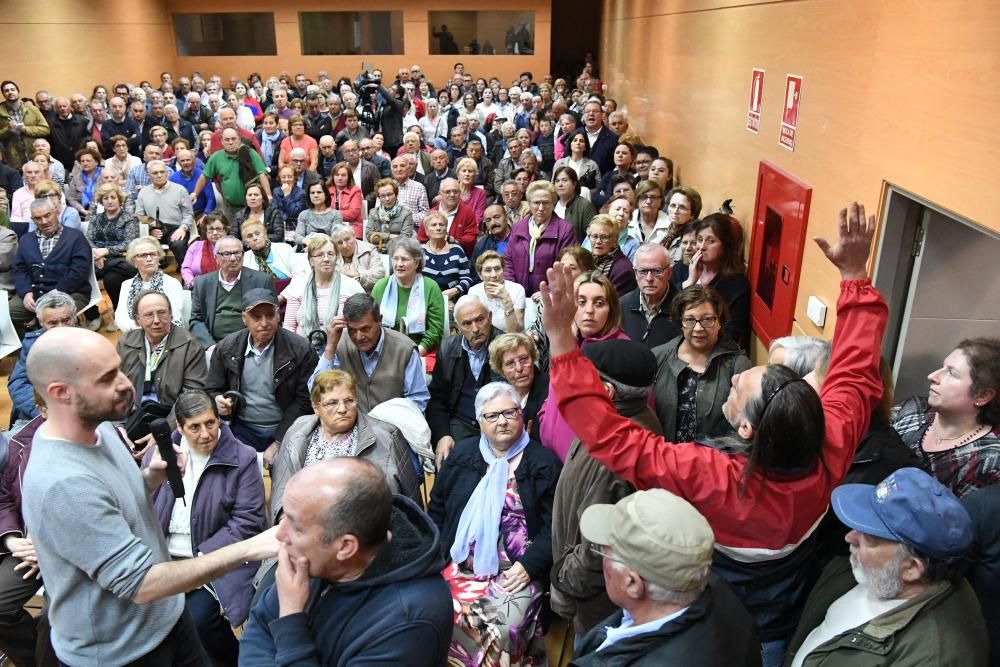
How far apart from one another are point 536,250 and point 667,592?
3.96 metres

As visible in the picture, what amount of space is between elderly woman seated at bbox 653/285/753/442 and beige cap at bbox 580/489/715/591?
1.46 m

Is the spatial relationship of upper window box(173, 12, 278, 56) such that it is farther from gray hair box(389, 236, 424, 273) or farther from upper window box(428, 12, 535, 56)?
gray hair box(389, 236, 424, 273)

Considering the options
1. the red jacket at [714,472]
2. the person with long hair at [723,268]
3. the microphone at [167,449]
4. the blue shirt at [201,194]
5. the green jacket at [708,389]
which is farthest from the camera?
the blue shirt at [201,194]

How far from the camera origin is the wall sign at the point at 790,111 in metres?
3.79

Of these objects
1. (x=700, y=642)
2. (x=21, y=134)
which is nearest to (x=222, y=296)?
(x=700, y=642)

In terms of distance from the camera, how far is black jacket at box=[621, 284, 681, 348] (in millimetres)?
3746

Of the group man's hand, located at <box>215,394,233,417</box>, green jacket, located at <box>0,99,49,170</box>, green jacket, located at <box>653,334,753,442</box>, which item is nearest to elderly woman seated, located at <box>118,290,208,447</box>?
man's hand, located at <box>215,394,233,417</box>

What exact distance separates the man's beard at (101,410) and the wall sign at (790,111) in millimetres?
3381

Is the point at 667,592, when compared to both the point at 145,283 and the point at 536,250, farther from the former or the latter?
the point at 145,283

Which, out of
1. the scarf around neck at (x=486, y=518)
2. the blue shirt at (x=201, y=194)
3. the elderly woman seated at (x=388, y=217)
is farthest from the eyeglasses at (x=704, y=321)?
the blue shirt at (x=201, y=194)

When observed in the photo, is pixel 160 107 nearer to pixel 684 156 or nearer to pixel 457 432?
pixel 684 156

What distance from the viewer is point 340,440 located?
3.22 metres

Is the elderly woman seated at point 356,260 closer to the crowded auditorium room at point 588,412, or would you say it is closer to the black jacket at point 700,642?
the crowded auditorium room at point 588,412

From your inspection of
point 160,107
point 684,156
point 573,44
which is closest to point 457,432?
point 684,156
